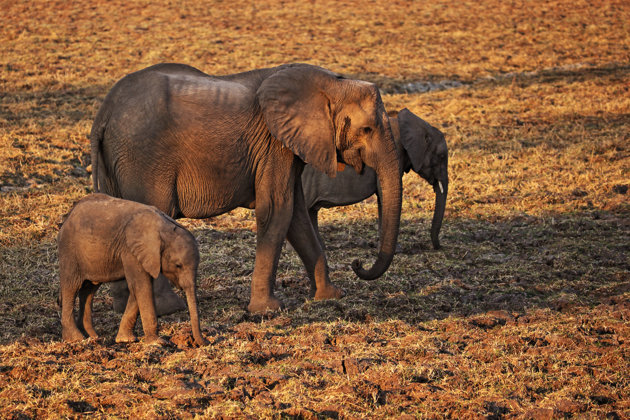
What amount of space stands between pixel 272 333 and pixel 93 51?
21.1 metres

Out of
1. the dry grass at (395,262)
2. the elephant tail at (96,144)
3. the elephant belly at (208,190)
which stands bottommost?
the dry grass at (395,262)

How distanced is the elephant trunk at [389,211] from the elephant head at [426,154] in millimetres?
3394

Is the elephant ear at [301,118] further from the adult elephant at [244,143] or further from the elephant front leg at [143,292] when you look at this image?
the elephant front leg at [143,292]

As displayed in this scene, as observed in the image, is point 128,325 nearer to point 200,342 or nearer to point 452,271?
point 200,342

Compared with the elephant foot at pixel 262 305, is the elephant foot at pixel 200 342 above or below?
above

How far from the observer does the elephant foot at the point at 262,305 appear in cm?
868

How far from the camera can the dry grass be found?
6.15 metres

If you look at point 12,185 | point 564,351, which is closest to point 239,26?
point 12,185

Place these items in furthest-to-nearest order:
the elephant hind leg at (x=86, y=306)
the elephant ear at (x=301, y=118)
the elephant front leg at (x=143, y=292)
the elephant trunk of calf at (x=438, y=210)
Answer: the elephant trunk of calf at (x=438, y=210)
the elephant ear at (x=301, y=118)
the elephant hind leg at (x=86, y=306)
the elephant front leg at (x=143, y=292)

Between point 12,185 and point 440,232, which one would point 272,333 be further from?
point 12,185

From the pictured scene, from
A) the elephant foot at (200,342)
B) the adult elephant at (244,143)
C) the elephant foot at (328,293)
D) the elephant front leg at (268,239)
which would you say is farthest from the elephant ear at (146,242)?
the elephant foot at (328,293)

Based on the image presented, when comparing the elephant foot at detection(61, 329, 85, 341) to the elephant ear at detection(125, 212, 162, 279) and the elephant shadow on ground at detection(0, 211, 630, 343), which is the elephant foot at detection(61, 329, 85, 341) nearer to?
the elephant shadow on ground at detection(0, 211, 630, 343)

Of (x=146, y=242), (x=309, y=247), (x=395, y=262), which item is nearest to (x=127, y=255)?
(x=146, y=242)

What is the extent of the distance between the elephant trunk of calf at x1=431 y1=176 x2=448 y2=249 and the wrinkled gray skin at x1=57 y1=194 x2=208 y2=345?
5513 millimetres
